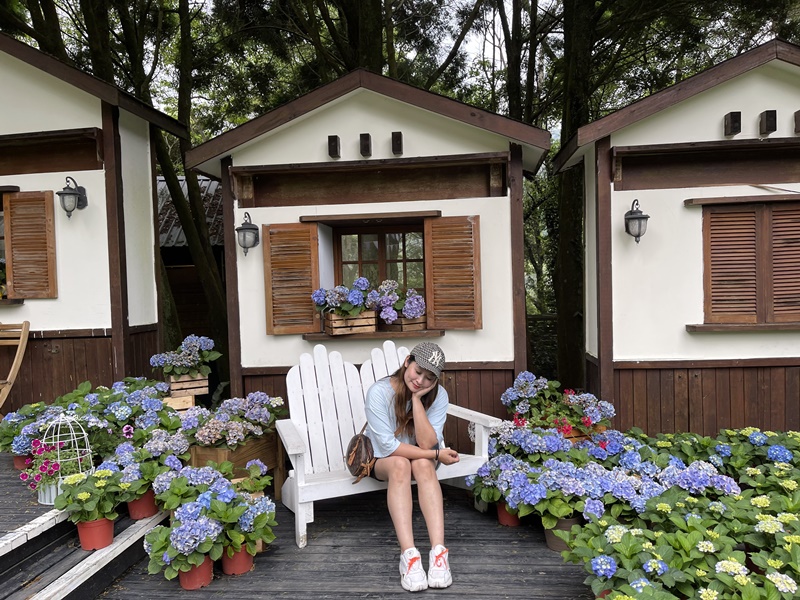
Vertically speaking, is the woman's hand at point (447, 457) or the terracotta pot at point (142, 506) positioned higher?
the woman's hand at point (447, 457)

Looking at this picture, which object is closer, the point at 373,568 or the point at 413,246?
the point at 373,568

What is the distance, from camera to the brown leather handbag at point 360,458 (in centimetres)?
281

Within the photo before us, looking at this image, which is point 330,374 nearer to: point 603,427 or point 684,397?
point 603,427

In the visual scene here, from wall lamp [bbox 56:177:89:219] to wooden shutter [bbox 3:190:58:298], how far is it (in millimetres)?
191

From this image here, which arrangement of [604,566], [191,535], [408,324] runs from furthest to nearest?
[408,324]
[191,535]
[604,566]

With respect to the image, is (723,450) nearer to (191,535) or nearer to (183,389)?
(191,535)

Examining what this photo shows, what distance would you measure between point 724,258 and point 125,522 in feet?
13.8

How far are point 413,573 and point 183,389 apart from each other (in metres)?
2.37

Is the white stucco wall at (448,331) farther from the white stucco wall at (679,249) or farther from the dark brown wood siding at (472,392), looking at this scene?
the white stucco wall at (679,249)

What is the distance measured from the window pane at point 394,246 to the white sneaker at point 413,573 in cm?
256

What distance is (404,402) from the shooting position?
2742 millimetres

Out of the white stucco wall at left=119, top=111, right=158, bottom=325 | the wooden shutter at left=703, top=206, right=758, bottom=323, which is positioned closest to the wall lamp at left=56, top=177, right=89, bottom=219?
the white stucco wall at left=119, top=111, right=158, bottom=325

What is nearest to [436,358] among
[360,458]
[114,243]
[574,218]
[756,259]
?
[360,458]

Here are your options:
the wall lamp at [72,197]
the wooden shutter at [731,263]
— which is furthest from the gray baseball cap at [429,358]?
the wall lamp at [72,197]
